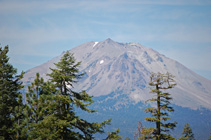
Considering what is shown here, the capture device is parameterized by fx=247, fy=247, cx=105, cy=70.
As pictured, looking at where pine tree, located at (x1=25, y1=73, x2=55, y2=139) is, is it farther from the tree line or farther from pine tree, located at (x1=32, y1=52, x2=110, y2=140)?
pine tree, located at (x1=32, y1=52, x2=110, y2=140)

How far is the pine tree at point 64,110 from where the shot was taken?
17641mm

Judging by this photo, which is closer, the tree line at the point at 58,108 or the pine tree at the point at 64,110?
the pine tree at the point at 64,110

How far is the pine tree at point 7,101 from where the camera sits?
883 inches

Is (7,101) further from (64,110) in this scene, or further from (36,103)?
(64,110)

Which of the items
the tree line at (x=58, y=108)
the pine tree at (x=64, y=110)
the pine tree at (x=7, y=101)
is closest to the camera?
the pine tree at (x=64, y=110)

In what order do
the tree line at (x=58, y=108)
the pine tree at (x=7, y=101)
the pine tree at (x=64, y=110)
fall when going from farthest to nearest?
the pine tree at (x=7, y=101), the tree line at (x=58, y=108), the pine tree at (x=64, y=110)

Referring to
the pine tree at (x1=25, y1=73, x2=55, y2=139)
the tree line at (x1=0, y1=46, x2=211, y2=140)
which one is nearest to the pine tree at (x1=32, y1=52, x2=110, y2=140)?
the tree line at (x1=0, y1=46, x2=211, y2=140)

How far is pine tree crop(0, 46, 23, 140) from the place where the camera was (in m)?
22.4

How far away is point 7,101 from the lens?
23219mm

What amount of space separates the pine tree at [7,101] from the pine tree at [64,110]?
569 centimetres

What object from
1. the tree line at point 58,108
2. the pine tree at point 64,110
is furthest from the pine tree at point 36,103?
the pine tree at point 64,110

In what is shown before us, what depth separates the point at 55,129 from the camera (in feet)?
59.9

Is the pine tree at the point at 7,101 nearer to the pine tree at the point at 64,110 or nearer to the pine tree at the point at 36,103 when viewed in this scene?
the pine tree at the point at 36,103

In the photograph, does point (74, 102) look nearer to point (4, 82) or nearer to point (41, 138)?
point (41, 138)
